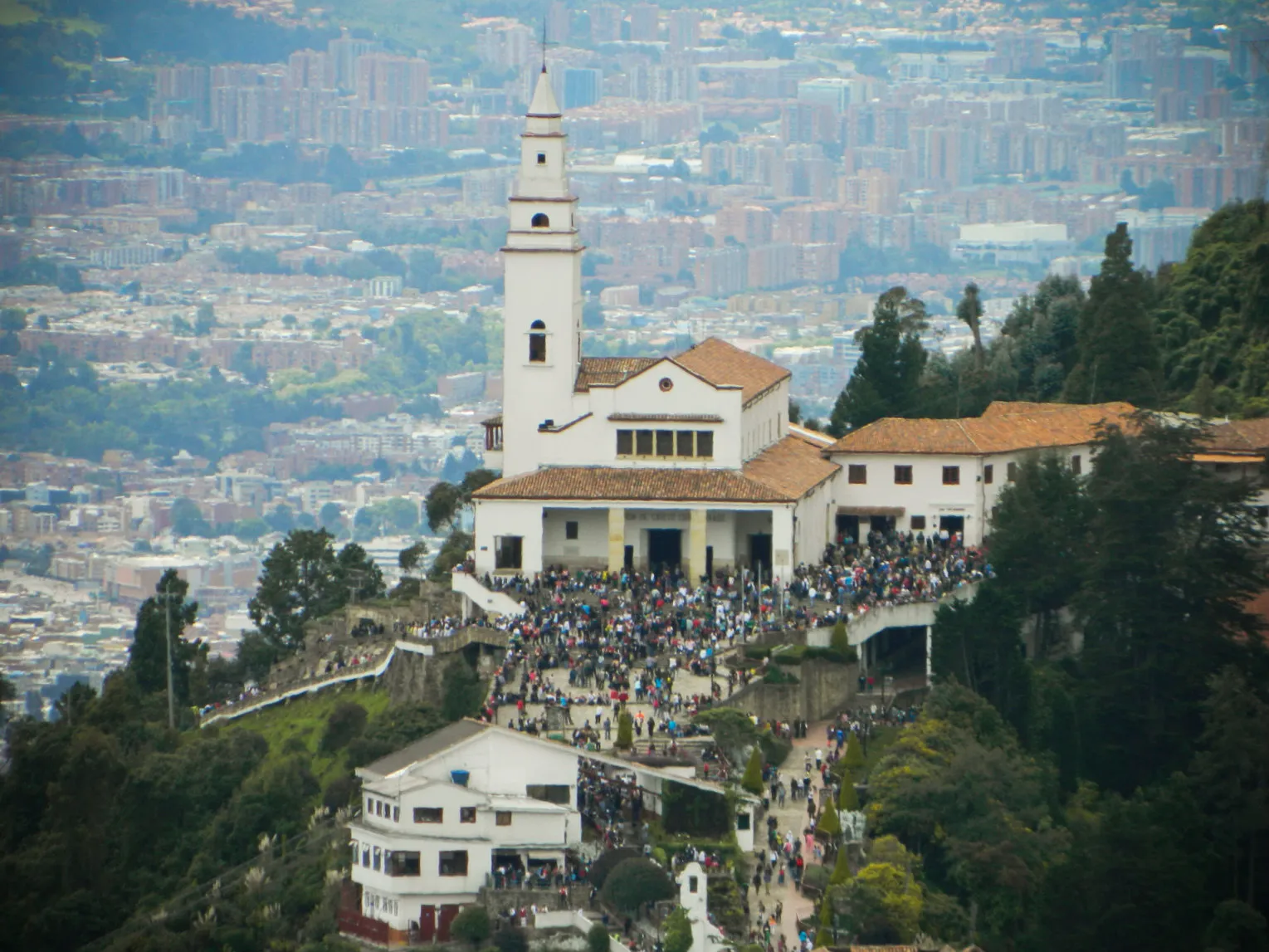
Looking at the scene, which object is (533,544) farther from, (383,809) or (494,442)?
(383,809)

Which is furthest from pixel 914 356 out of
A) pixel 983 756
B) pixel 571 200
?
pixel 983 756

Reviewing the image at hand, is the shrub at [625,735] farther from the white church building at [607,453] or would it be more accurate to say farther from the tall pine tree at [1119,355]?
the tall pine tree at [1119,355]

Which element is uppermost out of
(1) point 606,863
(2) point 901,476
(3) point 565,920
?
(2) point 901,476

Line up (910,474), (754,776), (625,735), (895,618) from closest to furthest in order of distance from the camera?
(754,776) → (625,735) → (895,618) → (910,474)

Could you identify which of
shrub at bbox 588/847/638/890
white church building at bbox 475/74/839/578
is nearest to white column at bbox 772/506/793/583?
white church building at bbox 475/74/839/578

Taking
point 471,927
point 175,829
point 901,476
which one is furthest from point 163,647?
point 471,927

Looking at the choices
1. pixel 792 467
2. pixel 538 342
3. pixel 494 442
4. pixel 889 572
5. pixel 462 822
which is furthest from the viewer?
pixel 494 442

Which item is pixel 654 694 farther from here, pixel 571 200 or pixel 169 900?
pixel 571 200
